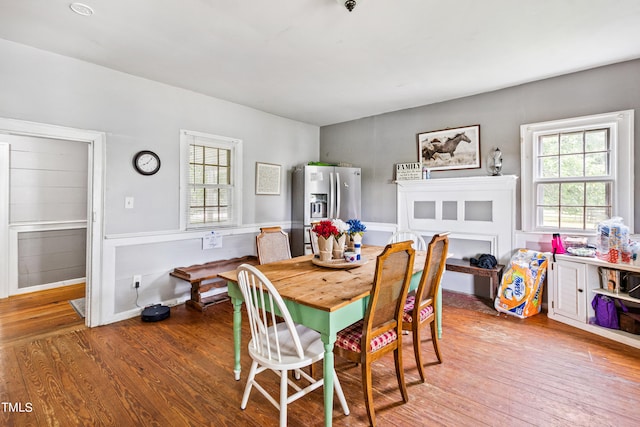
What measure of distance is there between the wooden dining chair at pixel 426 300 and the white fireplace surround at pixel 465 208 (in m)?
1.89

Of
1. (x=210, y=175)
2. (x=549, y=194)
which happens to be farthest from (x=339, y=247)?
(x=549, y=194)

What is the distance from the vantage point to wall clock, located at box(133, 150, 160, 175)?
331 centimetres

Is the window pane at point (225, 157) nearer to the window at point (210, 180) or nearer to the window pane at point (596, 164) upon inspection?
the window at point (210, 180)

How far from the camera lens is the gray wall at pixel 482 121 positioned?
121 inches

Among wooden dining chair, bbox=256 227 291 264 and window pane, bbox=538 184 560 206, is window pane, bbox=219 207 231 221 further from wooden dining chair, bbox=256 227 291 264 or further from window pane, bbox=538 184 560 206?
window pane, bbox=538 184 560 206

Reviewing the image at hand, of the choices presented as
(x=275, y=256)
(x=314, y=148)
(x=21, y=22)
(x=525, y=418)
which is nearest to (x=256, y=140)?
(x=314, y=148)

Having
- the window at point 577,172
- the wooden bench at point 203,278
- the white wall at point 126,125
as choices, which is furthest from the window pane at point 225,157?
the window at point 577,172

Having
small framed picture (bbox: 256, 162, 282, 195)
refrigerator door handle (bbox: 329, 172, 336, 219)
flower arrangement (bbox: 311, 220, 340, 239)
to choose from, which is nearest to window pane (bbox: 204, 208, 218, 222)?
small framed picture (bbox: 256, 162, 282, 195)

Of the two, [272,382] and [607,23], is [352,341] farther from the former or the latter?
[607,23]

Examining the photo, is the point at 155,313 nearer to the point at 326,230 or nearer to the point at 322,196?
the point at 326,230

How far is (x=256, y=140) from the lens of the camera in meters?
4.50

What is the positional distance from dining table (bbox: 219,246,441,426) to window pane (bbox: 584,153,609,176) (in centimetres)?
234

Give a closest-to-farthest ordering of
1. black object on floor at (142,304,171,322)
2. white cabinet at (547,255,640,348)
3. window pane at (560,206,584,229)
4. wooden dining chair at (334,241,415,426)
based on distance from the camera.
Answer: wooden dining chair at (334,241,415,426) → white cabinet at (547,255,640,348) → black object on floor at (142,304,171,322) → window pane at (560,206,584,229)

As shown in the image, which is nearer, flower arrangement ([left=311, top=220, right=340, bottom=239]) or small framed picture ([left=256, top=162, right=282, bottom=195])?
flower arrangement ([left=311, top=220, right=340, bottom=239])
